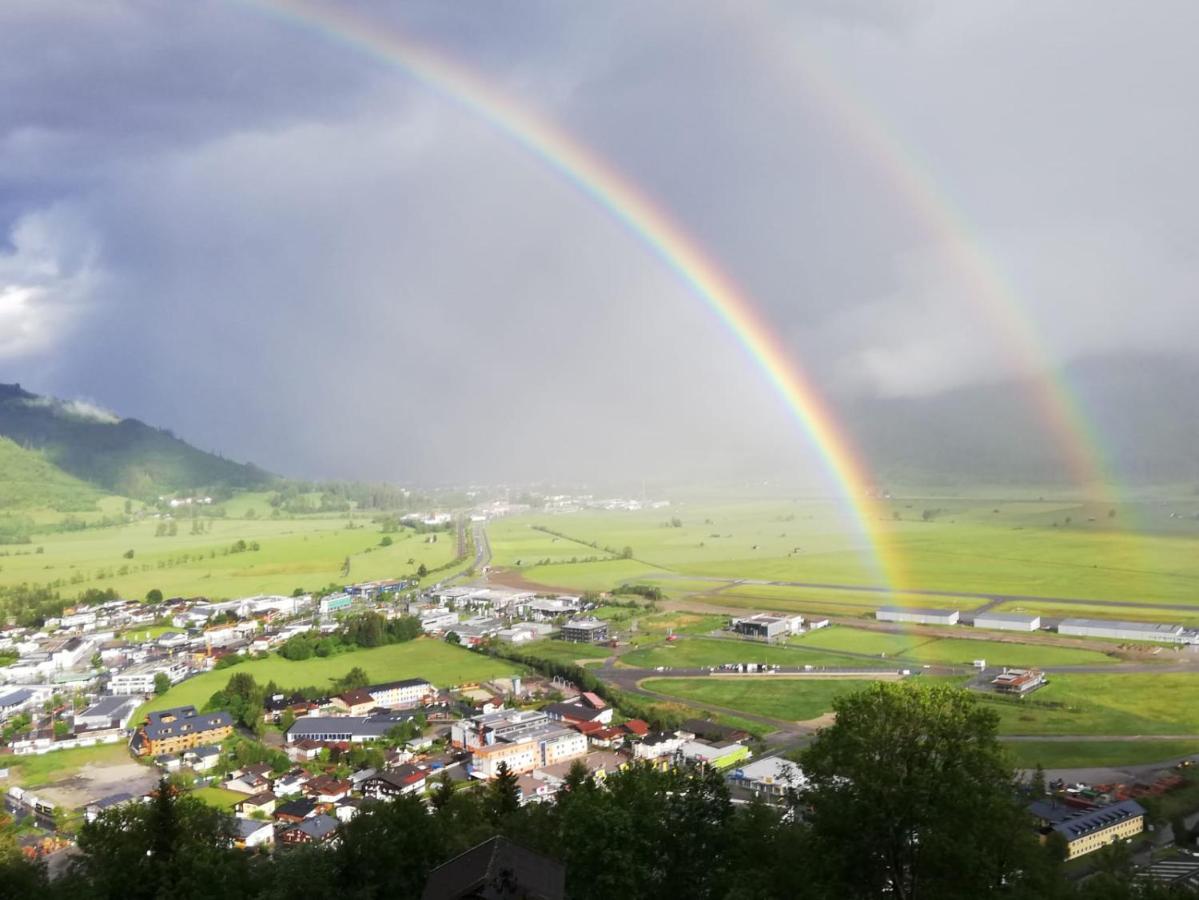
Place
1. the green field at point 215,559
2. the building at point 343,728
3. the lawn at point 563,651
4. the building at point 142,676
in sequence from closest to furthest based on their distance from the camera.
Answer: the building at point 343,728, the building at point 142,676, the lawn at point 563,651, the green field at point 215,559

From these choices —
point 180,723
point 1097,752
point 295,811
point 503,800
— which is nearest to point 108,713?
point 180,723

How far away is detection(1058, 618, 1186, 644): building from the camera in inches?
1366

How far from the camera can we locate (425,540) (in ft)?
270

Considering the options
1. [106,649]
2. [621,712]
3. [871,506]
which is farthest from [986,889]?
[871,506]

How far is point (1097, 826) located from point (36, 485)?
110 m

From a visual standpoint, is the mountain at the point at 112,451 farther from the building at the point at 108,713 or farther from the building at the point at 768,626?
the building at the point at 768,626

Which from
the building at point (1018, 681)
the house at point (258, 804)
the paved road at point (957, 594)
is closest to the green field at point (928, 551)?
the paved road at point (957, 594)

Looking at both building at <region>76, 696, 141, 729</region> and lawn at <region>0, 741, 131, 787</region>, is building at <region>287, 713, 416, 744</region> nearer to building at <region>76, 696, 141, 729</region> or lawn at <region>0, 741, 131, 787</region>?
lawn at <region>0, 741, 131, 787</region>

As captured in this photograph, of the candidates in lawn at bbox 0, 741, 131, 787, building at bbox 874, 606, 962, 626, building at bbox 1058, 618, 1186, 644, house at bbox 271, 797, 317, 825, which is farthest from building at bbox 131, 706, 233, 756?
building at bbox 1058, 618, 1186, 644

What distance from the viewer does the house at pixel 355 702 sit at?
27814 mm

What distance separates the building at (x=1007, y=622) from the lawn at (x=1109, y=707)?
28.9 feet

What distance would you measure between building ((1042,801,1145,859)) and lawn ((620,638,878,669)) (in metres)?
14.9

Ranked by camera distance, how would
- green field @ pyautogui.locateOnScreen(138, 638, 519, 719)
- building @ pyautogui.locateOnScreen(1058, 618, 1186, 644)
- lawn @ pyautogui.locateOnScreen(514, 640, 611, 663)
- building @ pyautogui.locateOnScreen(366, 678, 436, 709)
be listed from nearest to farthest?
building @ pyautogui.locateOnScreen(366, 678, 436, 709)
green field @ pyautogui.locateOnScreen(138, 638, 519, 719)
building @ pyautogui.locateOnScreen(1058, 618, 1186, 644)
lawn @ pyautogui.locateOnScreen(514, 640, 611, 663)

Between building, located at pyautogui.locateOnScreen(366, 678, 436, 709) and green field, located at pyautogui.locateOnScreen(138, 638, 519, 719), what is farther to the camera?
green field, located at pyautogui.locateOnScreen(138, 638, 519, 719)
